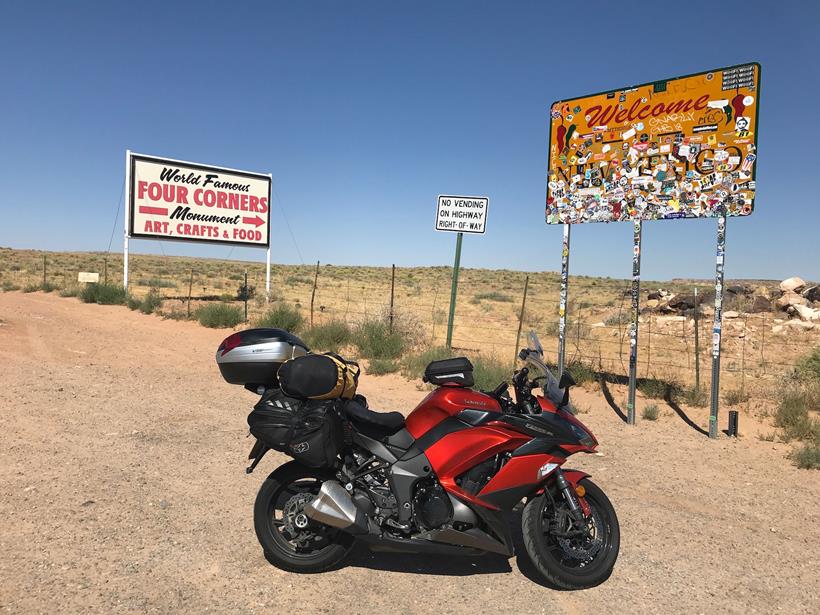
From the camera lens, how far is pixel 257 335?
12.4 ft

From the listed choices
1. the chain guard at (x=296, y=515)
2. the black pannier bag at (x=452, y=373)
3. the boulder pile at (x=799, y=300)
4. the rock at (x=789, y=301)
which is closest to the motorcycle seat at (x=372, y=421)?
the black pannier bag at (x=452, y=373)

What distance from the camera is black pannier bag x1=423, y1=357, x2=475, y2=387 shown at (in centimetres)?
354

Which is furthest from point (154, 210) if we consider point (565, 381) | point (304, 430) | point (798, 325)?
point (798, 325)

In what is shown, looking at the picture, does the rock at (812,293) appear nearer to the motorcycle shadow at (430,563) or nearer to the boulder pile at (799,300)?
the boulder pile at (799,300)

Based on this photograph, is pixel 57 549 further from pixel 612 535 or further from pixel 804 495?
pixel 804 495

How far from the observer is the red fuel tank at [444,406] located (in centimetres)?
352

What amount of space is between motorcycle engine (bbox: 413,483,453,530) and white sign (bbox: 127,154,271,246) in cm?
1871

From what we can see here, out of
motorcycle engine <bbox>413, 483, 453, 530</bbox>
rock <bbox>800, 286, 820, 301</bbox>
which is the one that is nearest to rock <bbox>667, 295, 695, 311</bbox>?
rock <bbox>800, 286, 820, 301</bbox>

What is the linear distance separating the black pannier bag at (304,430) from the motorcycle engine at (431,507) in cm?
57

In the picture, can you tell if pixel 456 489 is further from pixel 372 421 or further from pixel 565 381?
pixel 565 381

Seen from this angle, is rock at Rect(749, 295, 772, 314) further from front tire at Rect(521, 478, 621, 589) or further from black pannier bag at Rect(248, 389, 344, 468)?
black pannier bag at Rect(248, 389, 344, 468)

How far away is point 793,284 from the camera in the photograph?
22.3 metres

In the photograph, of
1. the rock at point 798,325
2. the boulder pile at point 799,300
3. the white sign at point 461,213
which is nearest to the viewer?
the white sign at point 461,213

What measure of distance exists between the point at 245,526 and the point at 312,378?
156 cm
